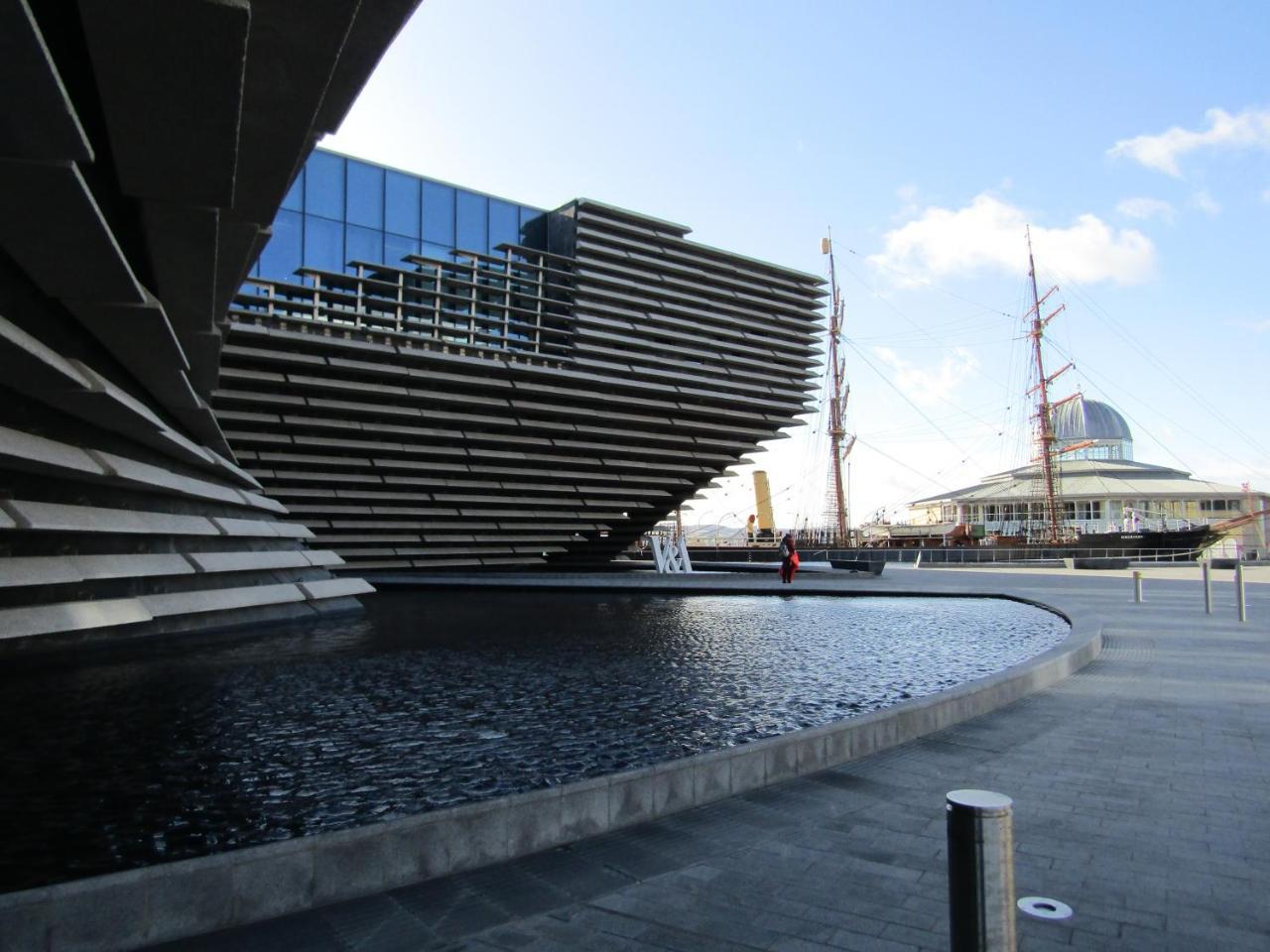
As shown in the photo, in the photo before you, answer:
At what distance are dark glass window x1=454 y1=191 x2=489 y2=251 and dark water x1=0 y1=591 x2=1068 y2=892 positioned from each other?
14342 millimetres

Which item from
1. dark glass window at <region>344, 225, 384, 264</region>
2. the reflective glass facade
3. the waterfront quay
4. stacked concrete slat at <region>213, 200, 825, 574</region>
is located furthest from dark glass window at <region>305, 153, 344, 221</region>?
the waterfront quay

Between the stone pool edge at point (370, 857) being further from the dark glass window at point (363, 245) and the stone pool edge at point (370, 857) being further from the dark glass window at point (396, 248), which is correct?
the dark glass window at point (396, 248)

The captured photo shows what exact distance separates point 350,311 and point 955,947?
21.0 meters

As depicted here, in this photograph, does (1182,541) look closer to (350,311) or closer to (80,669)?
(350,311)

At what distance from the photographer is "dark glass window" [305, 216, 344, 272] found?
21.6m

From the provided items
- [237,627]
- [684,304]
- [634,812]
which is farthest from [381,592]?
[634,812]

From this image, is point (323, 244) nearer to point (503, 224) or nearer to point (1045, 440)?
point (503, 224)

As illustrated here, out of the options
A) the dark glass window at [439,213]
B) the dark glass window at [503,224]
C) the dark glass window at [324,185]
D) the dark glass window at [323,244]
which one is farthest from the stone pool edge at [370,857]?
the dark glass window at [503,224]

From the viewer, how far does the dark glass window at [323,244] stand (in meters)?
21.6

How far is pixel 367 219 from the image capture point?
73.9ft

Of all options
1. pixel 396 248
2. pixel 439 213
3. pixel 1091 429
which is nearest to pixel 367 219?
pixel 396 248

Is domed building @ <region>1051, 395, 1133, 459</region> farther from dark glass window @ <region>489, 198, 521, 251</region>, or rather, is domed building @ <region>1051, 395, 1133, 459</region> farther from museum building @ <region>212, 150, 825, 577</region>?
dark glass window @ <region>489, 198, 521, 251</region>

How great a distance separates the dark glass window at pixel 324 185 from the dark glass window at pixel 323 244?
0.84 ft

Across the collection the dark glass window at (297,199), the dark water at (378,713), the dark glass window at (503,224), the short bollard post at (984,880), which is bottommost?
the dark water at (378,713)
